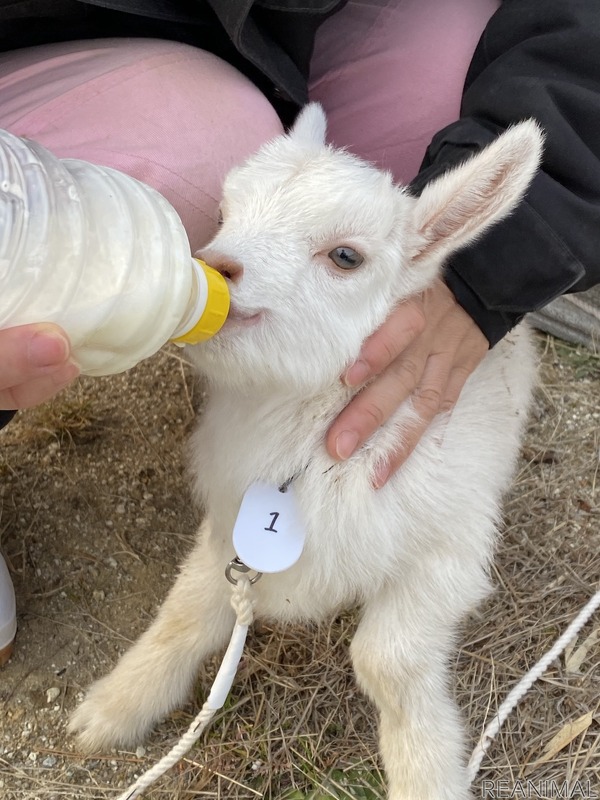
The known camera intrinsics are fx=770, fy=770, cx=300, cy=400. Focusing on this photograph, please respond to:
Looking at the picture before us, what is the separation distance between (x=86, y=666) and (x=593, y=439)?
1831mm

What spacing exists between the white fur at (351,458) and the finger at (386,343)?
0.10 ft

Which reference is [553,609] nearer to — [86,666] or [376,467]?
[376,467]

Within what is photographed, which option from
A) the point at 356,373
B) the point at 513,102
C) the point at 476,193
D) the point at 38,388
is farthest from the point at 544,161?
the point at 38,388

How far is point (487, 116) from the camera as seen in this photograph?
1754 millimetres

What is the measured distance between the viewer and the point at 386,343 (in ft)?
5.21

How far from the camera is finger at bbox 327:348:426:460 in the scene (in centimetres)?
156

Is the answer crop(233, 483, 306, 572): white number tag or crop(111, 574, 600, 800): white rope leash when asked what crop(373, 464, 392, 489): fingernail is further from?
crop(111, 574, 600, 800): white rope leash

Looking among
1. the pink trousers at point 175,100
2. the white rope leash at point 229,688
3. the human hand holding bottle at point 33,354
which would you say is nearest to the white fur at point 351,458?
the white rope leash at point 229,688

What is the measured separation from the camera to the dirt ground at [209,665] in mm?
1955

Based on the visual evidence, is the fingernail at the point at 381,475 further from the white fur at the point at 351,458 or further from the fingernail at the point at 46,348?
the fingernail at the point at 46,348

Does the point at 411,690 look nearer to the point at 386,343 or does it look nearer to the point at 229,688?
the point at 229,688

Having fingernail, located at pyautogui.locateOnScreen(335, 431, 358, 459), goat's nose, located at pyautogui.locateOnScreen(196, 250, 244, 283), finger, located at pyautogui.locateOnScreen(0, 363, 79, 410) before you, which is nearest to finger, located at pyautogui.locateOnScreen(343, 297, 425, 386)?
fingernail, located at pyautogui.locateOnScreen(335, 431, 358, 459)

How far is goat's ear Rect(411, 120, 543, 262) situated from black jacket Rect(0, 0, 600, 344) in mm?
231

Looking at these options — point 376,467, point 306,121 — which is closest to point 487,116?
point 306,121
